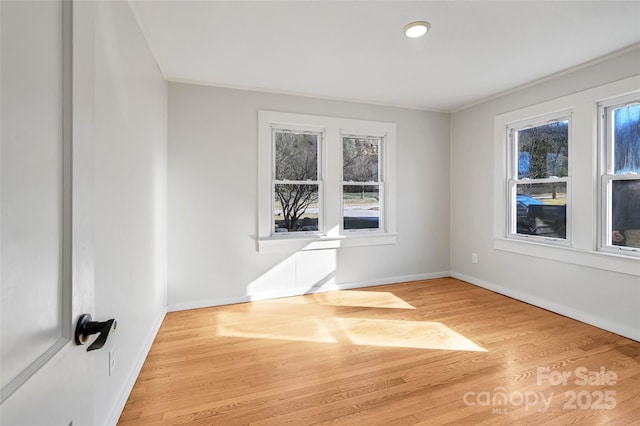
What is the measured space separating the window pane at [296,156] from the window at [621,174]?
2.95 m

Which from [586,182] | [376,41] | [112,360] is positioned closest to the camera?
[112,360]

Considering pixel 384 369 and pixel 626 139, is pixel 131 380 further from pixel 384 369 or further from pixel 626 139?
pixel 626 139

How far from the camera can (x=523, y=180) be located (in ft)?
12.3

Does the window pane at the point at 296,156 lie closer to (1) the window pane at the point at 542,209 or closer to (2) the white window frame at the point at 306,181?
(2) the white window frame at the point at 306,181

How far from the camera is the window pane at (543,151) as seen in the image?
3334 millimetres

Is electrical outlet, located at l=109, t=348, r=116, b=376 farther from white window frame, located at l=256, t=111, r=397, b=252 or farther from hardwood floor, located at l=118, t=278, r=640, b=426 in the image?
white window frame, located at l=256, t=111, r=397, b=252

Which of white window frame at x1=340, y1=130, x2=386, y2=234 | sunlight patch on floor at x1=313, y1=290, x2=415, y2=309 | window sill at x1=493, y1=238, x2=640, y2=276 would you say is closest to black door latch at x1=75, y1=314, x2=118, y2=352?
sunlight patch on floor at x1=313, y1=290, x2=415, y2=309

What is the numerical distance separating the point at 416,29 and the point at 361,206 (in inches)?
92.2

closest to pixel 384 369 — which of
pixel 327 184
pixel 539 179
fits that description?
pixel 327 184

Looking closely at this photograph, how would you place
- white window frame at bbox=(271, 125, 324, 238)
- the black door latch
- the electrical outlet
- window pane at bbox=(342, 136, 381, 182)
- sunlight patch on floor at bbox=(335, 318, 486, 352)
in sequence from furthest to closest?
window pane at bbox=(342, 136, 381, 182) < white window frame at bbox=(271, 125, 324, 238) < sunlight patch on floor at bbox=(335, 318, 486, 352) < the electrical outlet < the black door latch

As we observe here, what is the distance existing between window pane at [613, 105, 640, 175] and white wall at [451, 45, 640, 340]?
7.4 inches

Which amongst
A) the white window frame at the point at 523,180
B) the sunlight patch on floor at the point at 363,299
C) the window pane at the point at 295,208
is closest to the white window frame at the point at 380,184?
the window pane at the point at 295,208

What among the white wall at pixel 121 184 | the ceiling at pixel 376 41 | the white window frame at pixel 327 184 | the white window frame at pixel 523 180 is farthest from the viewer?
the white window frame at pixel 327 184

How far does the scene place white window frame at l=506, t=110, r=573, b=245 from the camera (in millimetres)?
3264
